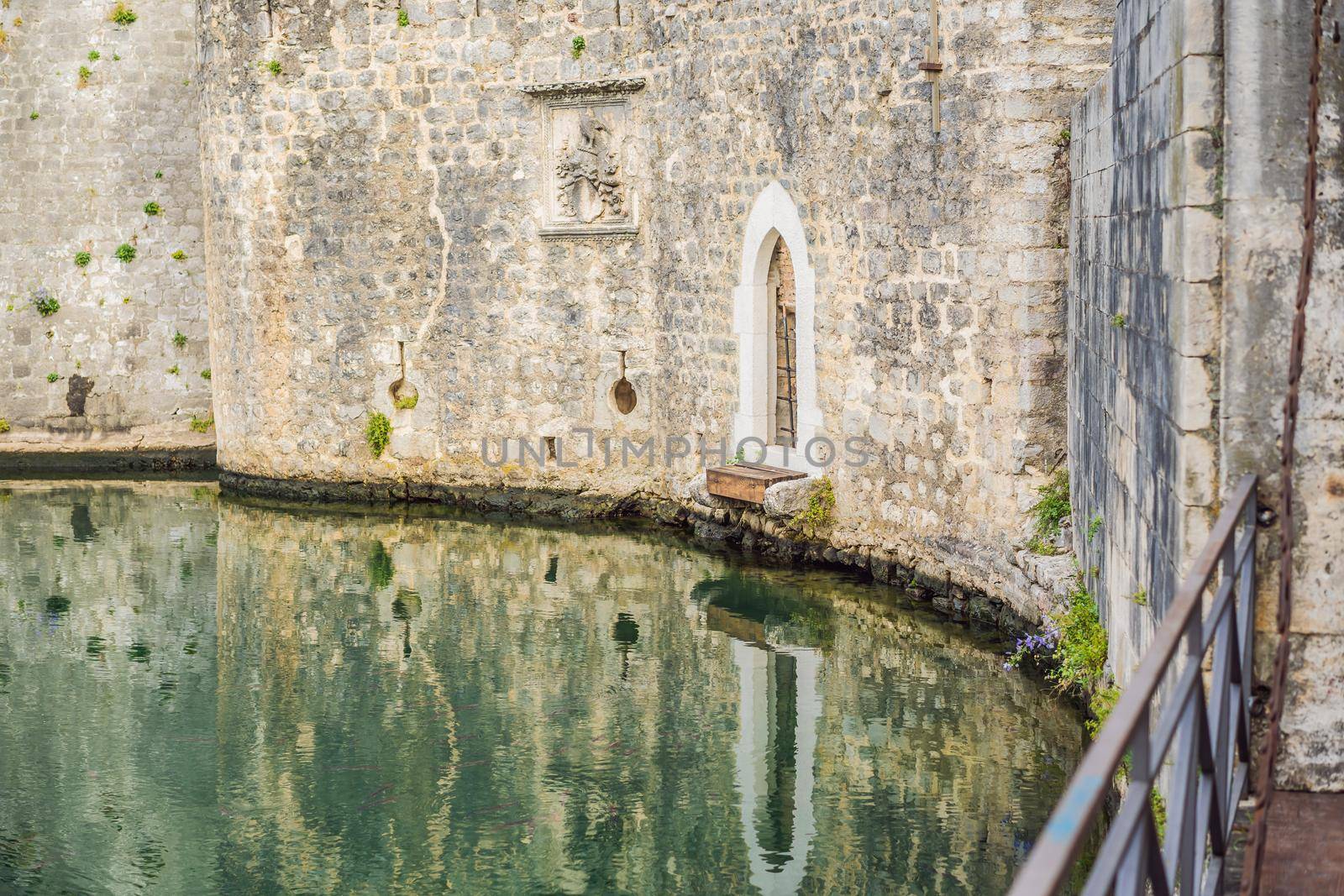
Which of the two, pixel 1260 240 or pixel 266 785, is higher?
pixel 1260 240

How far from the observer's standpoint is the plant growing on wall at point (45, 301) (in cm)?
1515

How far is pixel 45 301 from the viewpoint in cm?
1515

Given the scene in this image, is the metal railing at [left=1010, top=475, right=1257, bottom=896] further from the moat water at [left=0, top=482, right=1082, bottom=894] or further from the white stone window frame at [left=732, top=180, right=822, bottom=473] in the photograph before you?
the white stone window frame at [left=732, top=180, right=822, bottom=473]

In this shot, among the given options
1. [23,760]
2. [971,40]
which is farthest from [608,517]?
[23,760]

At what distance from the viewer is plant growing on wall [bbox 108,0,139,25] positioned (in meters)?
14.7

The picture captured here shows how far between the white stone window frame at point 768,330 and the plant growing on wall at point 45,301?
24.5 feet

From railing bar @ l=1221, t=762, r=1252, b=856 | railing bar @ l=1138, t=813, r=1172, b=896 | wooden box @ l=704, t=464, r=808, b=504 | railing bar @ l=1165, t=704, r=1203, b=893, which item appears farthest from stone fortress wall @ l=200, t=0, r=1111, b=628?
railing bar @ l=1138, t=813, r=1172, b=896

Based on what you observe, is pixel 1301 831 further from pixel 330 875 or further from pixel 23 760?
pixel 23 760

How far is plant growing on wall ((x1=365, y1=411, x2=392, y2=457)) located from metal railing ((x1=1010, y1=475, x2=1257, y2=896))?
9.33 metres

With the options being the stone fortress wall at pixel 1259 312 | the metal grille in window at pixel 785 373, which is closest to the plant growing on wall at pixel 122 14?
the metal grille in window at pixel 785 373

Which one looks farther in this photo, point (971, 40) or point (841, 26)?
point (841, 26)

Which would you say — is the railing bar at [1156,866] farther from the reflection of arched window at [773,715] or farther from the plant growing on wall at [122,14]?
the plant growing on wall at [122,14]

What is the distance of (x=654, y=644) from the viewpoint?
8750mm

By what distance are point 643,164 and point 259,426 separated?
13.0 feet
